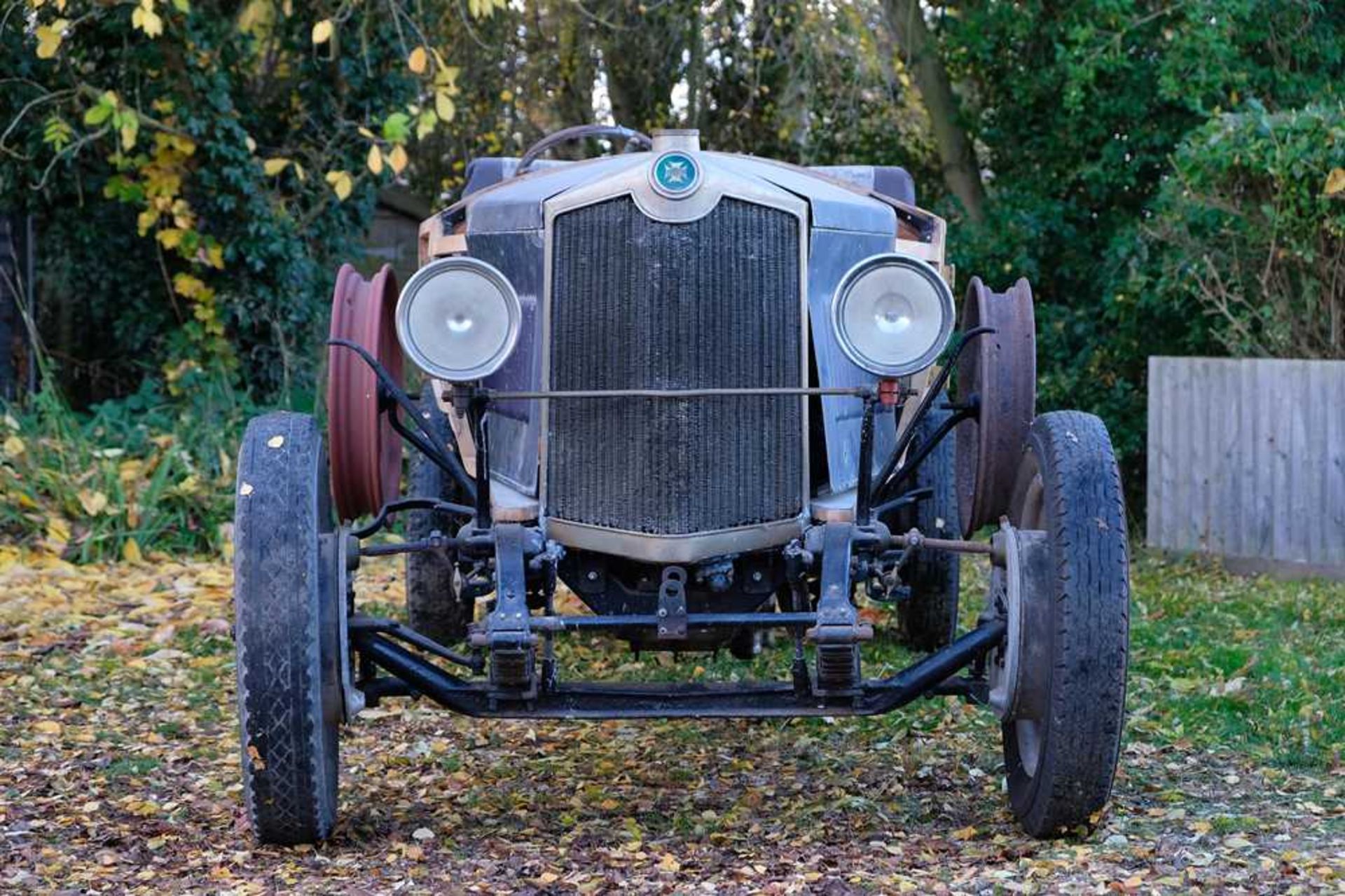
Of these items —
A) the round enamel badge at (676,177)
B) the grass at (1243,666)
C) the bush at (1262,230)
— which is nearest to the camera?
the round enamel badge at (676,177)

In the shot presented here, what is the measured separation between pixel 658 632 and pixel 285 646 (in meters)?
0.95

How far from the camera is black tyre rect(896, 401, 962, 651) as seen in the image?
266 inches

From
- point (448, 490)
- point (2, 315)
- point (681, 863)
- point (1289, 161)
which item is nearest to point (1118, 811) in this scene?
point (681, 863)

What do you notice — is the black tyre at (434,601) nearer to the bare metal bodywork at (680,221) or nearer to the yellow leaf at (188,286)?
the bare metal bodywork at (680,221)

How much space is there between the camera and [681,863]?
15.4 feet

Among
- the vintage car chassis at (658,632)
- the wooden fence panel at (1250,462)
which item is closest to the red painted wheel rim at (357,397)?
the vintage car chassis at (658,632)

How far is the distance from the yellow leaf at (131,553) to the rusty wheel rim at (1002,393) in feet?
19.0

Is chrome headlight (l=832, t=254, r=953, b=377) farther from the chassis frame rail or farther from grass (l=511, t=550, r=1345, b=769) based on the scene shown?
grass (l=511, t=550, r=1345, b=769)

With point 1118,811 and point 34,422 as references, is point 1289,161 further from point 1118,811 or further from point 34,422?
point 34,422

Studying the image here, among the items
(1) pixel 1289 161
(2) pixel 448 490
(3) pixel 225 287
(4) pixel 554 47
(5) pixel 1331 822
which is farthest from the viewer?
(4) pixel 554 47

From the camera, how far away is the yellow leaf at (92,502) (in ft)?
32.8

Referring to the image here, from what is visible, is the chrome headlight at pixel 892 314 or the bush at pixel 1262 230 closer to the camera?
the chrome headlight at pixel 892 314

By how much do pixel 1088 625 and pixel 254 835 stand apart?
7.19ft

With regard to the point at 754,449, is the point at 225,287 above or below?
above
